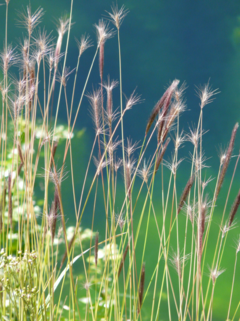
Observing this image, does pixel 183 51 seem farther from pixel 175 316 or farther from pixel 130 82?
pixel 175 316

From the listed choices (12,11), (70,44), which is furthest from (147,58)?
(12,11)

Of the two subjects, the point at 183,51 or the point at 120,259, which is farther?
the point at 183,51

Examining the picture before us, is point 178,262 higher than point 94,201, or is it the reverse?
point 94,201

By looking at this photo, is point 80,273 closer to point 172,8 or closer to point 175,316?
point 175,316

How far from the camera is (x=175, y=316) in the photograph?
5.95ft

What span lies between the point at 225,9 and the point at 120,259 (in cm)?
166

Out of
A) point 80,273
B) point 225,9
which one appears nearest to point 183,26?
point 225,9

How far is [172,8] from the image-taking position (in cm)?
176

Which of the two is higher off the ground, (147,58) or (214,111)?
(147,58)

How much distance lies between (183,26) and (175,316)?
72.9 inches

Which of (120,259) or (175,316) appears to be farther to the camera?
(175,316)

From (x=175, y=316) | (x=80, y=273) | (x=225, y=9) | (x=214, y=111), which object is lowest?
(x=175, y=316)

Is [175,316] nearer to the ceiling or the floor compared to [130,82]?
nearer to the floor

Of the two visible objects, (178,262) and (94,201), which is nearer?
(178,262)
